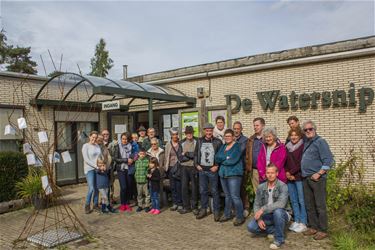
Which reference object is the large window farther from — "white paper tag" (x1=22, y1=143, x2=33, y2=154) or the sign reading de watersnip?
"white paper tag" (x1=22, y1=143, x2=33, y2=154)

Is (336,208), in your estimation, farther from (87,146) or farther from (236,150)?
(87,146)

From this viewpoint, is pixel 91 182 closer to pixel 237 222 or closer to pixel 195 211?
pixel 195 211

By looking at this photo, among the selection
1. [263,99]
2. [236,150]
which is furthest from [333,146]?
[236,150]

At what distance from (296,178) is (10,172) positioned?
650cm

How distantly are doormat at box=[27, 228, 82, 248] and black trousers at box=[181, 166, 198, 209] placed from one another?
2.32m

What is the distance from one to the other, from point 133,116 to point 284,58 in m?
6.64

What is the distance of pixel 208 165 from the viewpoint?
6355 mm

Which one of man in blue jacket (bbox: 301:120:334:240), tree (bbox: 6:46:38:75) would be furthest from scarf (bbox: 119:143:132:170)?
tree (bbox: 6:46:38:75)

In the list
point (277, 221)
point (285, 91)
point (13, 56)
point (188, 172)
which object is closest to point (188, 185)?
point (188, 172)

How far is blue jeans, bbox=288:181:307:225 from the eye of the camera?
5566mm

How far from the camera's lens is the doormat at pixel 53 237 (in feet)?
17.3

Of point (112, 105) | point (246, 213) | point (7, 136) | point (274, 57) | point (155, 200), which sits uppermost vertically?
point (274, 57)

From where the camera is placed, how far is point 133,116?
527 inches

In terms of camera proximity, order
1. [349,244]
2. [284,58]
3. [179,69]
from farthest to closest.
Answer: [179,69] → [284,58] → [349,244]
